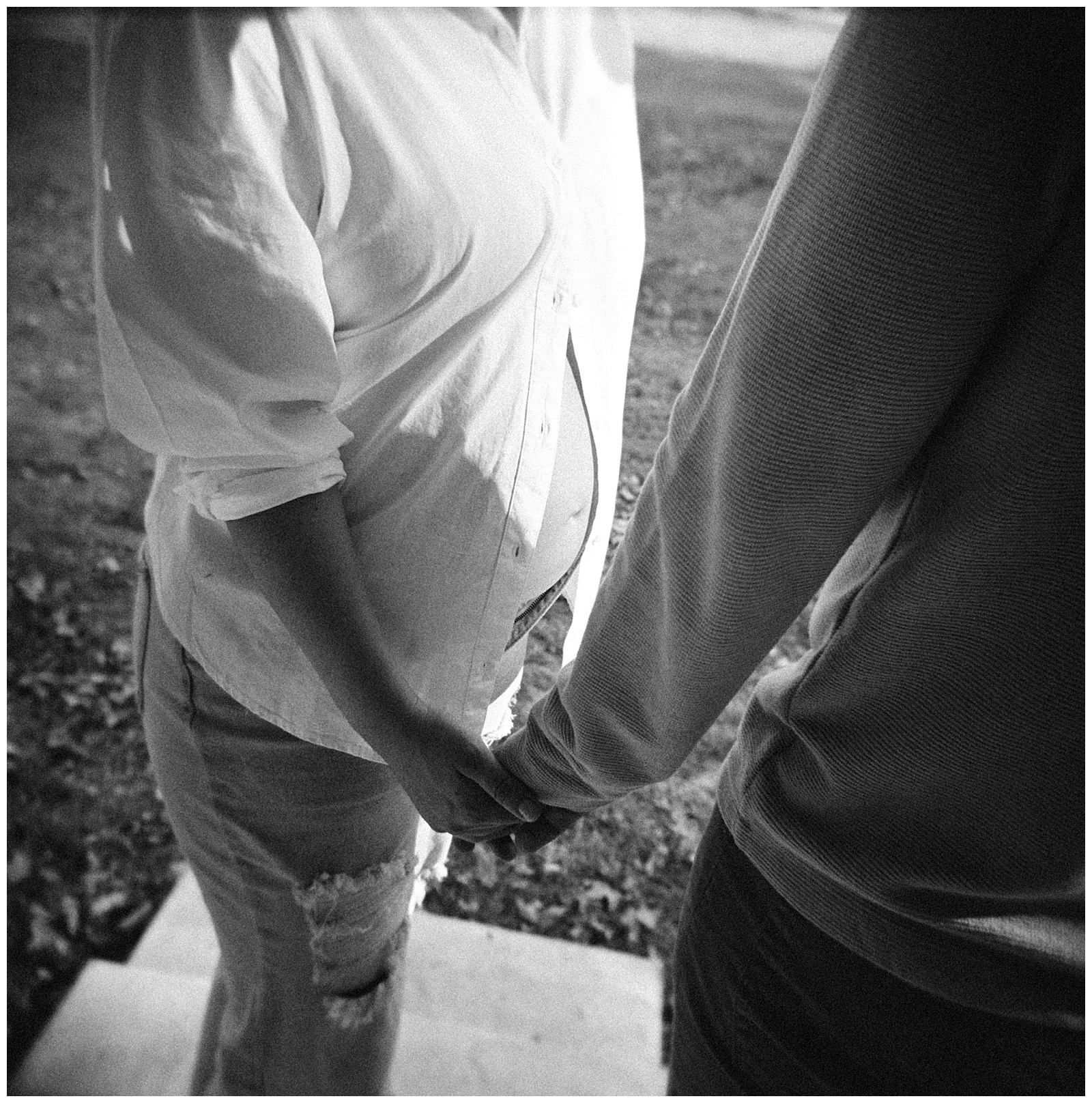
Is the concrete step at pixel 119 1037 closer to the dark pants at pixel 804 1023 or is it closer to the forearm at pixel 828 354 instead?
the dark pants at pixel 804 1023

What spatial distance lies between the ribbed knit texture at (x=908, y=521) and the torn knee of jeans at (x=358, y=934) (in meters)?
0.61

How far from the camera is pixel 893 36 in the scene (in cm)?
59

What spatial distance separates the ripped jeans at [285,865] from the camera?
49.2 inches

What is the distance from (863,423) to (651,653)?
32 cm

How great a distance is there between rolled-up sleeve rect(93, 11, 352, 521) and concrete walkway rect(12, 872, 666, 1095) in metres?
1.50

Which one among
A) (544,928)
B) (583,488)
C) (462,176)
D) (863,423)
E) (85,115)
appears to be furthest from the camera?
(85,115)

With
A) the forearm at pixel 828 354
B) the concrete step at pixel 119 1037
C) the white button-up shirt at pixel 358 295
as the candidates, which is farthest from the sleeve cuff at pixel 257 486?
the concrete step at pixel 119 1037

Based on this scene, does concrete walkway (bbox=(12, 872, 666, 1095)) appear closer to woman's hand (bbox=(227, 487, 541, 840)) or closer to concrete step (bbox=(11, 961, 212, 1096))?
concrete step (bbox=(11, 961, 212, 1096))

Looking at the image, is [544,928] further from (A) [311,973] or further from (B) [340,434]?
(B) [340,434]

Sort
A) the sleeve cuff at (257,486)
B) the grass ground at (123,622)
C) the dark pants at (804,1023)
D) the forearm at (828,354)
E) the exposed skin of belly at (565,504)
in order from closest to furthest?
the forearm at (828,354) < the dark pants at (804,1023) < the sleeve cuff at (257,486) < the exposed skin of belly at (565,504) < the grass ground at (123,622)

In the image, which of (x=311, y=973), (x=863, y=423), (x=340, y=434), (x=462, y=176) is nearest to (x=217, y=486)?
(x=340, y=434)

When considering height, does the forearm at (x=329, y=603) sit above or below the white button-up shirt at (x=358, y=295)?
below

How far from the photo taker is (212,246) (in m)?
0.86

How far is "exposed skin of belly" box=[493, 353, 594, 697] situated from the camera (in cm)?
125
